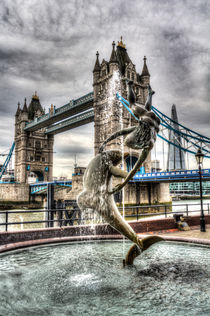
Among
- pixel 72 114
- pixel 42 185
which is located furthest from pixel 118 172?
pixel 72 114

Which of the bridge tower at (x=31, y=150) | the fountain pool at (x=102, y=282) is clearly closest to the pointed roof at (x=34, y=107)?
the bridge tower at (x=31, y=150)

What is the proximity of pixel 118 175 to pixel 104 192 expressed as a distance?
1.22 ft

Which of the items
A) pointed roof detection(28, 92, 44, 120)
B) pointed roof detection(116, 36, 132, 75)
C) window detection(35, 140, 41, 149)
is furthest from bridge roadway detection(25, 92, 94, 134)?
pointed roof detection(28, 92, 44, 120)

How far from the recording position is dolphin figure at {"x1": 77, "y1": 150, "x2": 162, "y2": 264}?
160 inches

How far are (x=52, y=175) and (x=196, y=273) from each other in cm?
6669

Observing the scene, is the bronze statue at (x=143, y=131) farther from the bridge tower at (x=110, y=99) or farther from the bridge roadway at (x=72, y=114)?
the bridge roadway at (x=72, y=114)

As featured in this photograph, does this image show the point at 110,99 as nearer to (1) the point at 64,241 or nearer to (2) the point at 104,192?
(1) the point at 64,241

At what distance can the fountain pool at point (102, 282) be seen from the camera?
258 cm

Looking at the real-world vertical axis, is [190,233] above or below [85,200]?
below

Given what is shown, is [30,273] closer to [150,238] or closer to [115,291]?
[115,291]

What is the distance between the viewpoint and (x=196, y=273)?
3.71 metres

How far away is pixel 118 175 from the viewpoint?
13.5 ft

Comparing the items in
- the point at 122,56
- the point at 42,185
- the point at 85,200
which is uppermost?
the point at 122,56

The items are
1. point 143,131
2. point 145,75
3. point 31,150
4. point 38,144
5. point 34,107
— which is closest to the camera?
point 143,131
